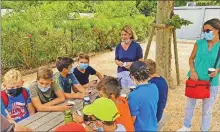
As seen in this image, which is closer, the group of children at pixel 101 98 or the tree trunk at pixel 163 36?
the group of children at pixel 101 98

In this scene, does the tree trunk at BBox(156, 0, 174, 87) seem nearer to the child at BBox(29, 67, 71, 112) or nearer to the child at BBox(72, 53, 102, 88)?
the child at BBox(72, 53, 102, 88)

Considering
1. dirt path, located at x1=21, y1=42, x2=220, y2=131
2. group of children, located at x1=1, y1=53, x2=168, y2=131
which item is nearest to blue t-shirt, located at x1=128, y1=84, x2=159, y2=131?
group of children, located at x1=1, y1=53, x2=168, y2=131

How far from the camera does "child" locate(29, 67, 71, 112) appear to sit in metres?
3.16

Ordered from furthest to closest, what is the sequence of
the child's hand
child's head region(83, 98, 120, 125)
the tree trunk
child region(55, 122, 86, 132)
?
the tree trunk, the child's hand, child's head region(83, 98, 120, 125), child region(55, 122, 86, 132)

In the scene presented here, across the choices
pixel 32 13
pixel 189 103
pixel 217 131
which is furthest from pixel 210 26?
pixel 32 13

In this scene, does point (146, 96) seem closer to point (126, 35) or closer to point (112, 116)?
point (112, 116)

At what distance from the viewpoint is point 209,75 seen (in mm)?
3744

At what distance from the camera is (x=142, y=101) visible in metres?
2.62

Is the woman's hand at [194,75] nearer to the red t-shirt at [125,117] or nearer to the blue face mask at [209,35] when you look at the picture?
the blue face mask at [209,35]

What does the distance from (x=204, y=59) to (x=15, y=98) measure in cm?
222

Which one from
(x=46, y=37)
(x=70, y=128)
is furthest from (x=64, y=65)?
(x=46, y=37)

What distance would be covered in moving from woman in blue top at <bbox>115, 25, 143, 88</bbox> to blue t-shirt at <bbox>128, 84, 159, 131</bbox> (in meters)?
1.79

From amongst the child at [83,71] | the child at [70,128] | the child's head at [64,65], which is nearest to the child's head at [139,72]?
the child at [70,128]

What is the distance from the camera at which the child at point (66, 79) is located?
3665mm
